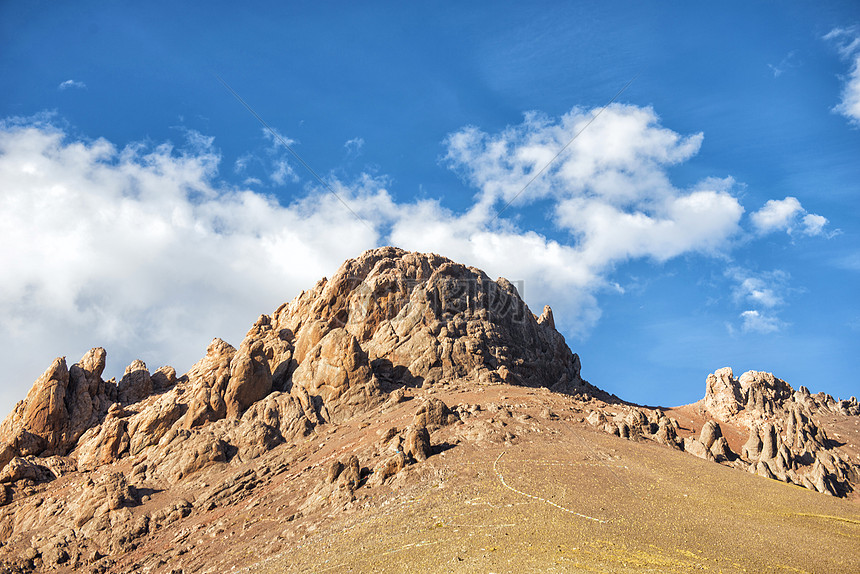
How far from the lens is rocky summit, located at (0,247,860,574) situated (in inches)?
1260

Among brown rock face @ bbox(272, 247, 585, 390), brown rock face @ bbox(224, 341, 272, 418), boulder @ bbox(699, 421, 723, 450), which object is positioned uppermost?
brown rock face @ bbox(272, 247, 585, 390)

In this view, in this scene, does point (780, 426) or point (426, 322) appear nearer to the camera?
point (780, 426)

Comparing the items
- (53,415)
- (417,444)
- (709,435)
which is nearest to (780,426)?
(709,435)

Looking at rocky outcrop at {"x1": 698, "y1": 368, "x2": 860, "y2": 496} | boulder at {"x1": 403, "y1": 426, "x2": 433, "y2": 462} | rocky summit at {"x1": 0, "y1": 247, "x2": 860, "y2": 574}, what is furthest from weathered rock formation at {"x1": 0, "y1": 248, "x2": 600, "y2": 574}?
rocky outcrop at {"x1": 698, "y1": 368, "x2": 860, "y2": 496}

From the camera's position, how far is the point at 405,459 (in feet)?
135

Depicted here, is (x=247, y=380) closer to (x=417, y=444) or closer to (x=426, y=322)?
(x=426, y=322)

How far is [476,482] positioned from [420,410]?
11141 mm

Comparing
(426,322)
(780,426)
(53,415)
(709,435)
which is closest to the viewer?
(709,435)

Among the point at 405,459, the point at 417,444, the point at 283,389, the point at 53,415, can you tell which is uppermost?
the point at 283,389

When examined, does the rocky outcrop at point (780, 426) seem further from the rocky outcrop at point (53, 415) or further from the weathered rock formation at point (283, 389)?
the rocky outcrop at point (53, 415)

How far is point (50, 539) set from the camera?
141 feet

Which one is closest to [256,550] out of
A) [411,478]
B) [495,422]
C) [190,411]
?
[411,478]

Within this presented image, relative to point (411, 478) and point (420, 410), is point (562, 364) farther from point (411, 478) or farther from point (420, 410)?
point (411, 478)

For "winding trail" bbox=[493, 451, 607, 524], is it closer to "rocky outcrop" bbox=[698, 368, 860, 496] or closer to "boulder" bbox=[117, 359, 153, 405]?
"rocky outcrop" bbox=[698, 368, 860, 496]
